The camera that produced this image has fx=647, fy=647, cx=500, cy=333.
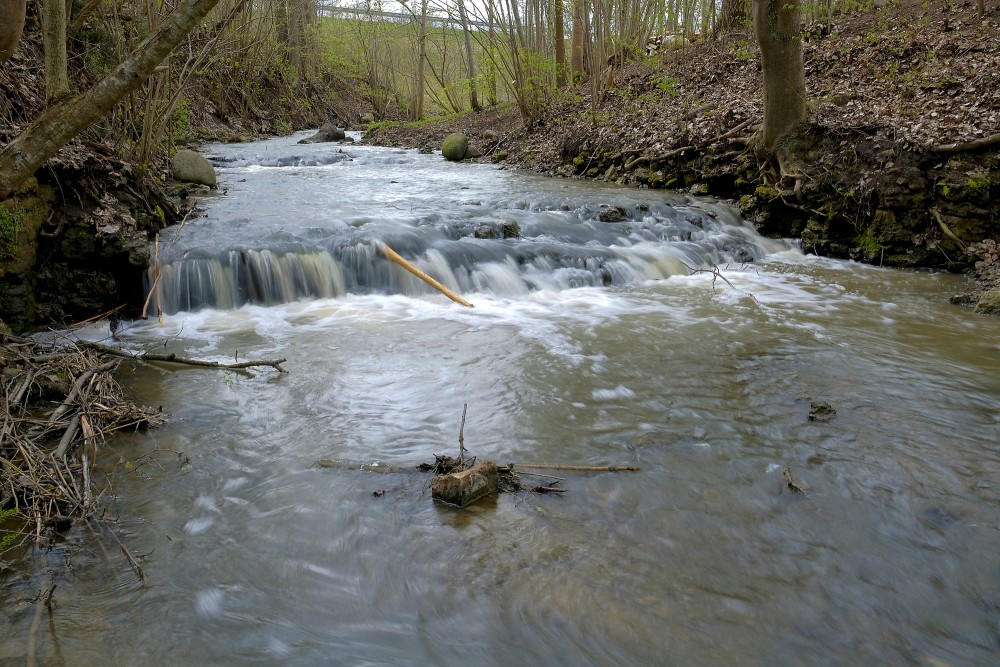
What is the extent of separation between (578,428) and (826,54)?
46.8 feet

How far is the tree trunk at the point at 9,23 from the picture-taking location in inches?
158

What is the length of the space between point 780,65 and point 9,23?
10463mm

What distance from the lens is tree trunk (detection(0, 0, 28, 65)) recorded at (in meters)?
4.03

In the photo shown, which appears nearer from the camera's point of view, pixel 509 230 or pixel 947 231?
pixel 947 231

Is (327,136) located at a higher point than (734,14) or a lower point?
lower

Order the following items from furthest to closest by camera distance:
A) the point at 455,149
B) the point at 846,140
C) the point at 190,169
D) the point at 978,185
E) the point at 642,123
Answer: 1. the point at 455,149
2. the point at 642,123
3. the point at 190,169
4. the point at 846,140
5. the point at 978,185

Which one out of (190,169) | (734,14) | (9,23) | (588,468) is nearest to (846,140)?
(588,468)

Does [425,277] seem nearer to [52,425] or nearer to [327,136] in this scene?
[52,425]

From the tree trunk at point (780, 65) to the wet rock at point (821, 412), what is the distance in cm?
798

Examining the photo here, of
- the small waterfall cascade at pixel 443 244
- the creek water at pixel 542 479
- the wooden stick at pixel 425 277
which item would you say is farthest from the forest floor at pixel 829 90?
the wooden stick at pixel 425 277

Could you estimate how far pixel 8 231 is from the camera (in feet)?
18.7

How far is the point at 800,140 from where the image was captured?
428 inches

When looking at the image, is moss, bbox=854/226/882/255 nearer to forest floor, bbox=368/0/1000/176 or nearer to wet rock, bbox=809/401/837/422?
forest floor, bbox=368/0/1000/176

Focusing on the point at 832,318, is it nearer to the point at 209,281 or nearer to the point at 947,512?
the point at 947,512
